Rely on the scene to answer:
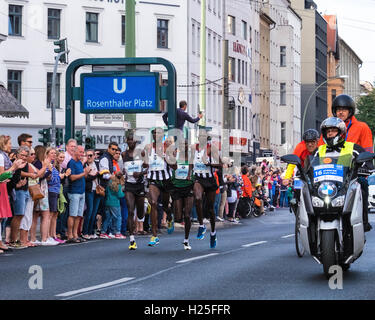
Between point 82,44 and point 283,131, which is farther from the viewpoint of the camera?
point 283,131

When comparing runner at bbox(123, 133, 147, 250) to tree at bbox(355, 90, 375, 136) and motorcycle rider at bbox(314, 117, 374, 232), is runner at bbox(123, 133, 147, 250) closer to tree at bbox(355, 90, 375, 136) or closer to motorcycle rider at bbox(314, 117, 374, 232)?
motorcycle rider at bbox(314, 117, 374, 232)

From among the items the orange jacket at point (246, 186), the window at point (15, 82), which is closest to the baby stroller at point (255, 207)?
the orange jacket at point (246, 186)

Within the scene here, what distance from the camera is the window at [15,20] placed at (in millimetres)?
58719

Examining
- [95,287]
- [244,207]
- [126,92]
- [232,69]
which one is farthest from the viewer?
[232,69]

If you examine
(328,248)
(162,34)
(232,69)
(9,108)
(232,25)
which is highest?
(232,25)

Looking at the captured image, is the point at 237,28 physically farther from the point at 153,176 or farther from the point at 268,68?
the point at 153,176

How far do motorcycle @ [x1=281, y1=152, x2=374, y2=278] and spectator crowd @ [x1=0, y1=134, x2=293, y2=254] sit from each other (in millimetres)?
6943

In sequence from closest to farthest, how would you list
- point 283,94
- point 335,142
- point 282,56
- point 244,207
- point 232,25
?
point 335,142
point 244,207
point 232,25
point 283,94
point 282,56

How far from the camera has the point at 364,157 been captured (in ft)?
39.7

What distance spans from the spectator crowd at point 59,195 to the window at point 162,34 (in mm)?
39807

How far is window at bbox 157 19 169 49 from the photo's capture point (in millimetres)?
64625

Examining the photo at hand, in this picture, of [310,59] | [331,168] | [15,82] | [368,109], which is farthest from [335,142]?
[310,59]

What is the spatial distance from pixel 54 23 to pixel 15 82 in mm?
4035

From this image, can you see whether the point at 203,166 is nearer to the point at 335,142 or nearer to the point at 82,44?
the point at 335,142
